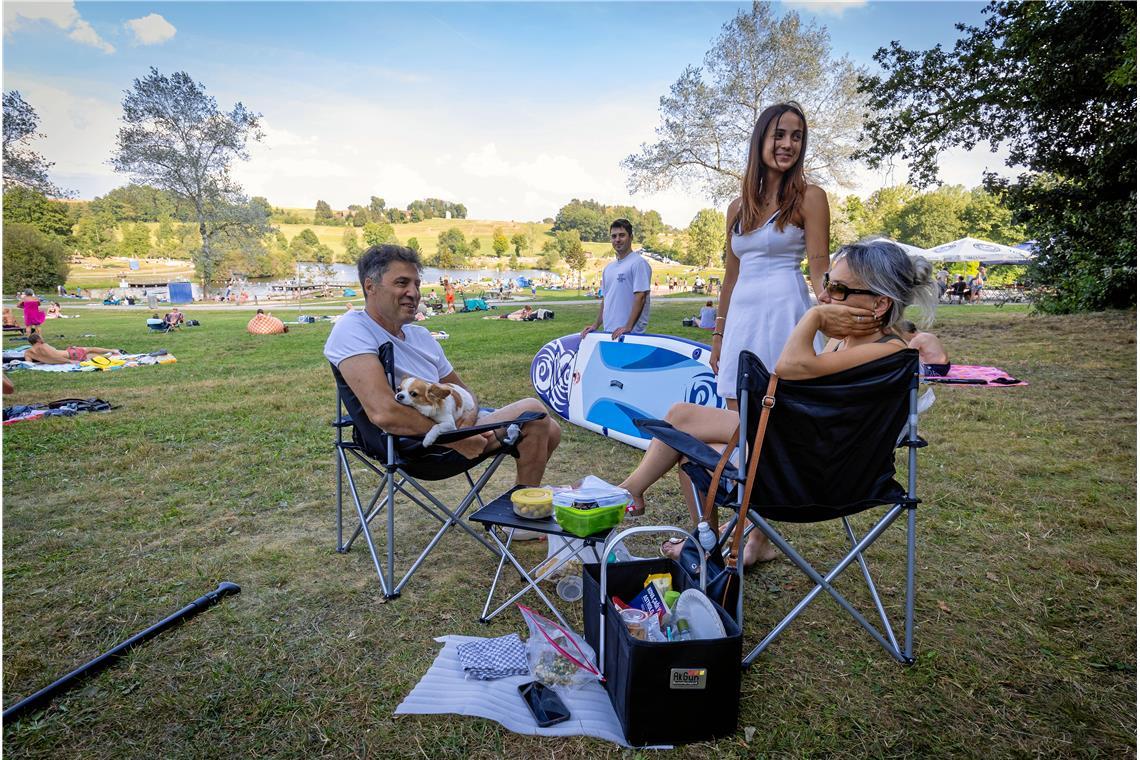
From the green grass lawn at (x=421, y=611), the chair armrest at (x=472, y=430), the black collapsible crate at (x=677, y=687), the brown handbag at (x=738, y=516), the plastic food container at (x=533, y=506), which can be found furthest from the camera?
the chair armrest at (x=472, y=430)

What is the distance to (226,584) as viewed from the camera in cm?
268

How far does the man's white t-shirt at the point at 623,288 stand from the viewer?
17.7ft

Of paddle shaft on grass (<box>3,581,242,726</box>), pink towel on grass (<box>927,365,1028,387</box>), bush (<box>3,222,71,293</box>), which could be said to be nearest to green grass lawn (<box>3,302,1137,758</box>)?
paddle shaft on grass (<box>3,581,242,726</box>)

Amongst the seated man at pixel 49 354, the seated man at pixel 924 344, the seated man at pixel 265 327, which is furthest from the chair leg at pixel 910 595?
the seated man at pixel 265 327

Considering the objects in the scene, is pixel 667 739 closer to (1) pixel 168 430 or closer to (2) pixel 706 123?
(1) pixel 168 430

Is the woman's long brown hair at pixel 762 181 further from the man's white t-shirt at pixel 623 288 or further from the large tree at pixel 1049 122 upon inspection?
the large tree at pixel 1049 122

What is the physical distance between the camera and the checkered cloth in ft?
6.98

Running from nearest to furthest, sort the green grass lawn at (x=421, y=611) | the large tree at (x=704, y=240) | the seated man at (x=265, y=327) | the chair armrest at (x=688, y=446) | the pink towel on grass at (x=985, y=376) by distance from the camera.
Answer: the green grass lawn at (x=421, y=611)
the chair armrest at (x=688, y=446)
the pink towel on grass at (x=985, y=376)
the seated man at (x=265, y=327)
the large tree at (x=704, y=240)

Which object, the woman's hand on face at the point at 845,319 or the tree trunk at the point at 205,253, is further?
the tree trunk at the point at 205,253

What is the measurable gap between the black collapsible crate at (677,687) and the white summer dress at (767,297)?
1.20 m

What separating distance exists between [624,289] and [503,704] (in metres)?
4.03

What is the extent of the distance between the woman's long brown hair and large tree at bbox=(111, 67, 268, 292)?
4098 centimetres

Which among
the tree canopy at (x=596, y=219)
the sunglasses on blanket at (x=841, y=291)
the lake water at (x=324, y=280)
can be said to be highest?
the tree canopy at (x=596, y=219)

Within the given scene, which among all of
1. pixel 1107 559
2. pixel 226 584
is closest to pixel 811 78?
pixel 1107 559
